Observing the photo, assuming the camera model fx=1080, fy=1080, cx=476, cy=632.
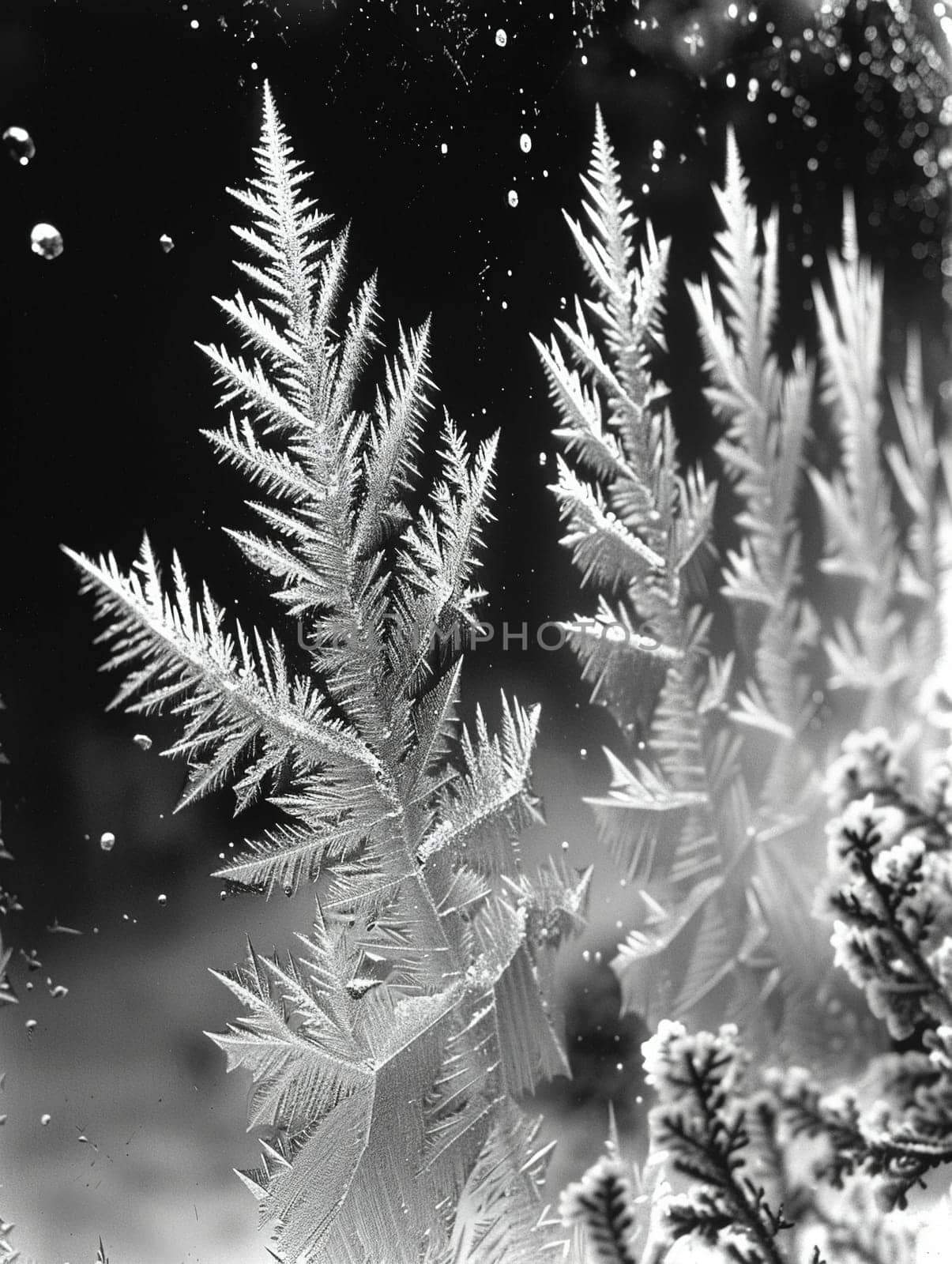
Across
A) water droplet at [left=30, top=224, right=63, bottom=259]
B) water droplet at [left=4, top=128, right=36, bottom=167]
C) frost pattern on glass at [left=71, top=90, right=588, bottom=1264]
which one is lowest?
frost pattern on glass at [left=71, top=90, right=588, bottom=1264]

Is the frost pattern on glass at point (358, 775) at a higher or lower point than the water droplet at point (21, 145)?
lower

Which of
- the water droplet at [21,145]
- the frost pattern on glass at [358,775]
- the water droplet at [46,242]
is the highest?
the water droplet at [21,145]

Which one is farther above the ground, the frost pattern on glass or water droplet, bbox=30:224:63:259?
water droplet, bbox=30:224:63:259

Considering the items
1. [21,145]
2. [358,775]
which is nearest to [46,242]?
[21,145]

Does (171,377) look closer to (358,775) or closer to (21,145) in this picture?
(21,145)

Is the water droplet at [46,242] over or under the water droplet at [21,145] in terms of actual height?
under

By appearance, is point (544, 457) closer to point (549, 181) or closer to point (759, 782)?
point (549, 181)
